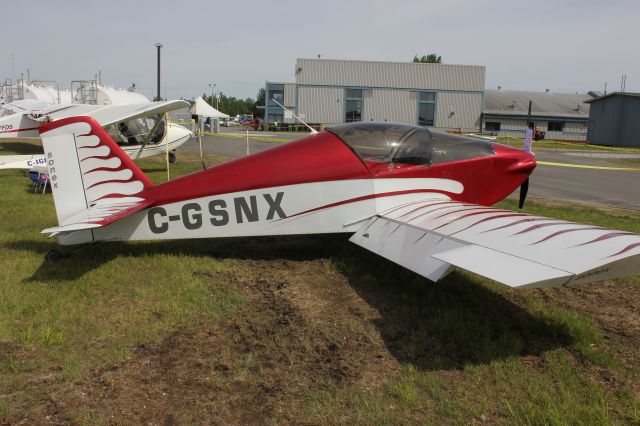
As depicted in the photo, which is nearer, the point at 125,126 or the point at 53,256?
the point at 53,256

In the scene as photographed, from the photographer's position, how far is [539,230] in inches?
171

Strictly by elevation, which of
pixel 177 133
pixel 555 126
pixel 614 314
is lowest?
pixel 614 314

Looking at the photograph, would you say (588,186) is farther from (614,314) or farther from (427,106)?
(427,106)

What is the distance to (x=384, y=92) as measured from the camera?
63.0 m

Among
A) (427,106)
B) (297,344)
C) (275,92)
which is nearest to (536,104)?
(427,106)

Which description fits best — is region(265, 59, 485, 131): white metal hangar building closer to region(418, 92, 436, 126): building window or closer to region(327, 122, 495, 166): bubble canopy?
region(418, 92, 436, 126): building window

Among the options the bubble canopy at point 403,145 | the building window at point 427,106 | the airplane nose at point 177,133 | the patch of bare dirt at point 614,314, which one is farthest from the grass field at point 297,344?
the building window at point 427,106

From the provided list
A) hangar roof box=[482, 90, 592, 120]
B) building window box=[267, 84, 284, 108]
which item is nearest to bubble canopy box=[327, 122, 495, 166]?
building window box=[267, 84, 284, 108]

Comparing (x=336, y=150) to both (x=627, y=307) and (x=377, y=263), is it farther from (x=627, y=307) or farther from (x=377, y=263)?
(x=627, y=307)

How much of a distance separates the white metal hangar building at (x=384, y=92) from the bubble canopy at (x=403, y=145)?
5649 centimetres

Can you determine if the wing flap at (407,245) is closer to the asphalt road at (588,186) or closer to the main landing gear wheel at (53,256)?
the main landing gear wheel at (53,256)

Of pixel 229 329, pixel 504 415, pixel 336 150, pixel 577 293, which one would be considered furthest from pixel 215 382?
pixel 577 293

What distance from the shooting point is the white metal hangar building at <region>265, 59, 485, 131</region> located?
6262 centimetres

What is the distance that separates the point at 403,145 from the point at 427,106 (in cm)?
6024
